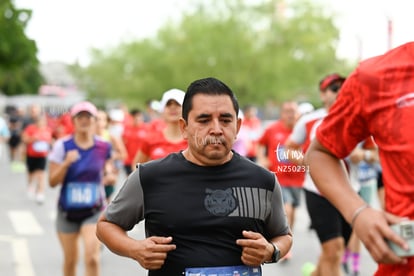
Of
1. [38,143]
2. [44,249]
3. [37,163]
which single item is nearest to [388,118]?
[44,249]

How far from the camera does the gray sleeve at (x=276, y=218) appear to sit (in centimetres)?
373

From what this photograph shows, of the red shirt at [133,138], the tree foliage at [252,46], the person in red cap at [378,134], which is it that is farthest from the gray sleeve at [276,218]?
the tree foliage at [252,46]

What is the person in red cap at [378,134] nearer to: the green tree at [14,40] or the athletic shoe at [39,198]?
the athletic shoe at [39,198]

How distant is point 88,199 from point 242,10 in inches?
1974

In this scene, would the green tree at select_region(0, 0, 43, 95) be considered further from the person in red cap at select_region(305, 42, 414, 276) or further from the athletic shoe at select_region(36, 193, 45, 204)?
the person in red cap at select_region(305, 42, 414, 276)

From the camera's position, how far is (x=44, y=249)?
1131 cm

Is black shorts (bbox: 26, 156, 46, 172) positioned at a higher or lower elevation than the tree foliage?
lower

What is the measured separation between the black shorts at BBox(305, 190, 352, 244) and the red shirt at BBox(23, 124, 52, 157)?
10.9 metres

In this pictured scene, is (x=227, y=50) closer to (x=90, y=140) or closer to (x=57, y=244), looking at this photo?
(x=57, y=244)

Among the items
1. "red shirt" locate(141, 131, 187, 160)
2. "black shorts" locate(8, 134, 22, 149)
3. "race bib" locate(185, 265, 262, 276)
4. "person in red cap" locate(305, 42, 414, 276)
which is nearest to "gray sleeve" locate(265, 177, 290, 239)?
"race bib" locate(185, 265, 262, 276)

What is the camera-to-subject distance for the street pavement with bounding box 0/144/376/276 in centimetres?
972

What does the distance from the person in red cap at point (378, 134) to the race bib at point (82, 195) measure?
15.8ft

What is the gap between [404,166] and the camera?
2.71 m

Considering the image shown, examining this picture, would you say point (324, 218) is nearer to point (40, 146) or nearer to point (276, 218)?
point (276, 218)
